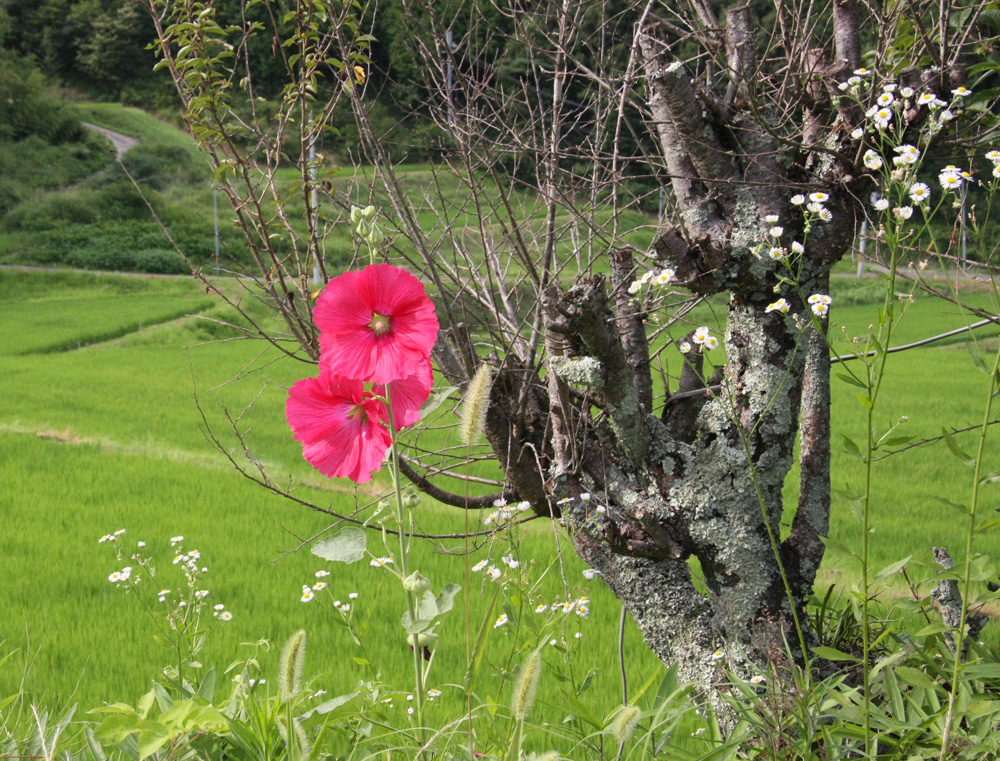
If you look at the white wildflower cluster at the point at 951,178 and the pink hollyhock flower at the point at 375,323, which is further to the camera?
the white wildflower cluster at the point at 951,178

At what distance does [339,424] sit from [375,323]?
0.18m

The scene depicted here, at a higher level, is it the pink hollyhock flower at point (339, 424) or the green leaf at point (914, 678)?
the pink hollyhock flower at point (339, 424)

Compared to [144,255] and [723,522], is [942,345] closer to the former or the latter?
[723,522]

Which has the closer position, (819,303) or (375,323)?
(375,323)

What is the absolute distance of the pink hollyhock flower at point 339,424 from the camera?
47.2 inches

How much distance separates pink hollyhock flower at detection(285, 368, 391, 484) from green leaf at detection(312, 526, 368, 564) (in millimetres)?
81

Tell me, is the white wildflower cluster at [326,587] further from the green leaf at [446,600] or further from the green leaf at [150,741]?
the green leaf at [150,741]

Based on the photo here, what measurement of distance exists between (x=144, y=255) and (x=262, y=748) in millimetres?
22116

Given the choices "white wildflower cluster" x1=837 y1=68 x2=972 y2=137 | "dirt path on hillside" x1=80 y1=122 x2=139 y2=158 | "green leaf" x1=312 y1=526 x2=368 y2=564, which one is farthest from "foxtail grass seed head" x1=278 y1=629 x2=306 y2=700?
"dirt path on hillside" x1=80 y1=122 x2=139 y2=158

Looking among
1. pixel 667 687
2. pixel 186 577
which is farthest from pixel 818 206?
pixel 186 577

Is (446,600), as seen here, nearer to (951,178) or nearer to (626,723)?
(626,723)

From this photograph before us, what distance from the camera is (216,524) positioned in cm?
507

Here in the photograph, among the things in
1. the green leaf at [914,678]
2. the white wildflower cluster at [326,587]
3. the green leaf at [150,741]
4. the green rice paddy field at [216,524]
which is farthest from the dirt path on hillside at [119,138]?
the green leaf at [914,678]

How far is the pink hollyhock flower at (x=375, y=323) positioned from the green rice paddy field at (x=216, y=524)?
62 centimetres
